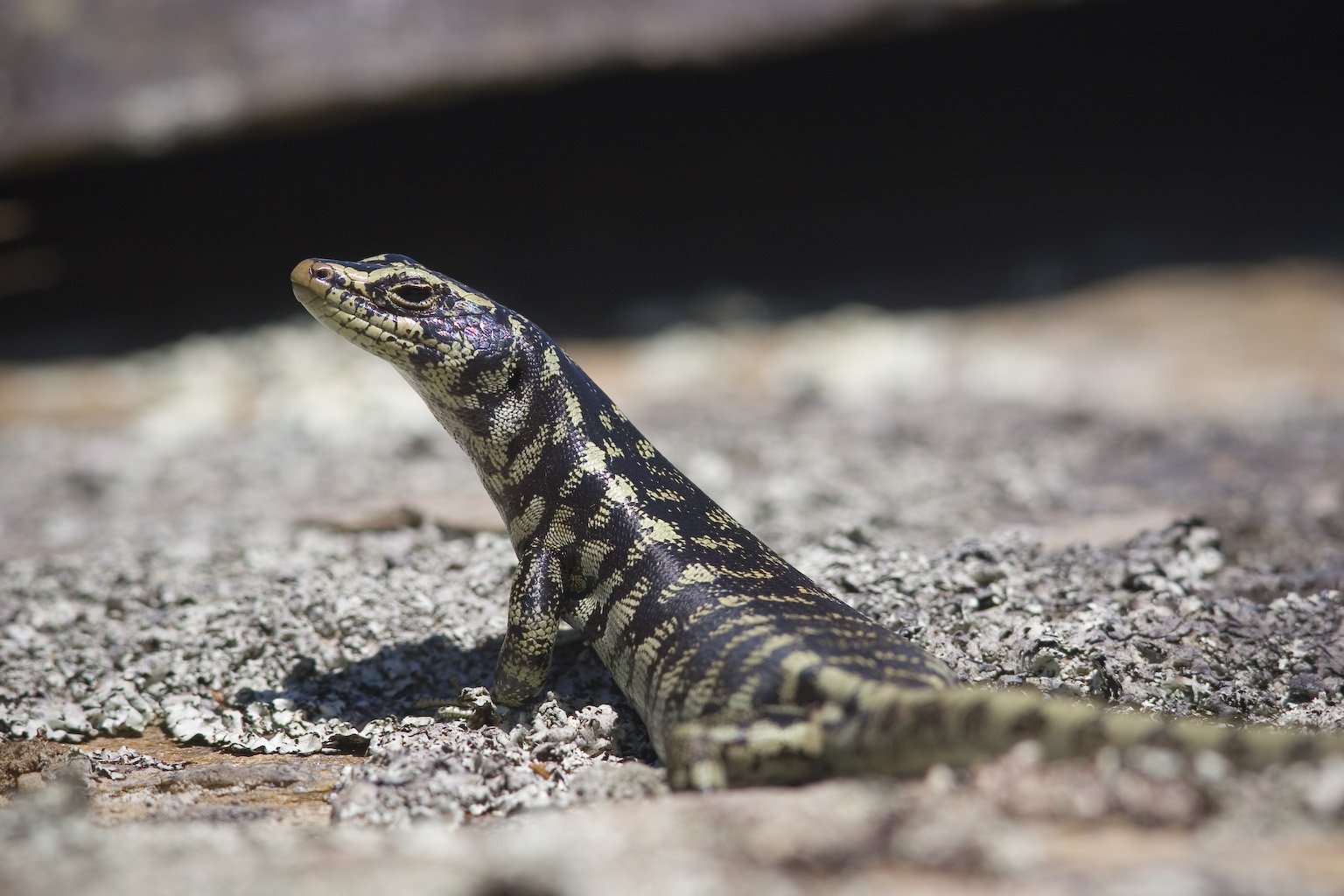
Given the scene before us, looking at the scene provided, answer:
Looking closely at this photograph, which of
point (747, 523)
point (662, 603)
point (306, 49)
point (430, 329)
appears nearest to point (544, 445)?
point (430, 329)

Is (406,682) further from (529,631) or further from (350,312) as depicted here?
(350,312)

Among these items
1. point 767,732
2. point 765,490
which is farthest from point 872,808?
point 765,490

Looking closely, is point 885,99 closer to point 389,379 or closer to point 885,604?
point 389,379

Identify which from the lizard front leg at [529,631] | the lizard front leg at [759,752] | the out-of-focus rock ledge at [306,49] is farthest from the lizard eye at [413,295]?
the out-of-focus rock ledge at [306,49]

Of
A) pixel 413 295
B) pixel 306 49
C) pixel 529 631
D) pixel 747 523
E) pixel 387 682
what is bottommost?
pixel 387 682

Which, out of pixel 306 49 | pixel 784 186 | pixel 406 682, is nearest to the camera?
pixel 406 682

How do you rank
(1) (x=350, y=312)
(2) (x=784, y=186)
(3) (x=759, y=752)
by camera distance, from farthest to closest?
(2) (x=784, y=186)
(1) (x=350, y=312)
(3) (x=759, y=752)

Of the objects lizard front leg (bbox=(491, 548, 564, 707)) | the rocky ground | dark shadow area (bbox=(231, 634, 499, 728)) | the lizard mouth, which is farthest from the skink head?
the rocky ground

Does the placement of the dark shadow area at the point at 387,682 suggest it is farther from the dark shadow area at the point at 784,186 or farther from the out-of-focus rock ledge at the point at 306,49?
the out-of-focus rock ledge at the point at 306,49
